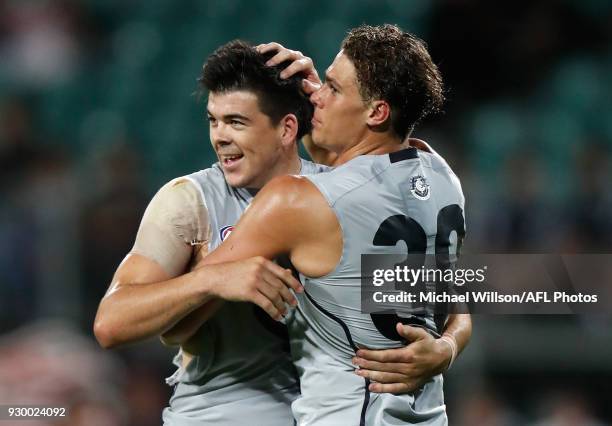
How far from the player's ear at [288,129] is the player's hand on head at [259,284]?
2.78 ft

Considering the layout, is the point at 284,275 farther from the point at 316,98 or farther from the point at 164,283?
the point at 316,98

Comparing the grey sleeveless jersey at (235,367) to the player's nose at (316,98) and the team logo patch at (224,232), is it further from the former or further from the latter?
the player's nose at (316,98)

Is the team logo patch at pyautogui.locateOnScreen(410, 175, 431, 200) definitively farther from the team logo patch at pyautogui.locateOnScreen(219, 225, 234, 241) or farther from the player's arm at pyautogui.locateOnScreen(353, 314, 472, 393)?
the team logo patch at pyautogui.locateOnScreen(219, 225, 234, 241)

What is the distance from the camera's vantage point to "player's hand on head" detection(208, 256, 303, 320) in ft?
9.80

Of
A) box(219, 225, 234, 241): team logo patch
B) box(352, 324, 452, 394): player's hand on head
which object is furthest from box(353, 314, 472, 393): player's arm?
box(219, 225, 234, 241): team logo patch

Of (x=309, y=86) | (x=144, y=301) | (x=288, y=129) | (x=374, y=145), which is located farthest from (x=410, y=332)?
(x=309, y=86)

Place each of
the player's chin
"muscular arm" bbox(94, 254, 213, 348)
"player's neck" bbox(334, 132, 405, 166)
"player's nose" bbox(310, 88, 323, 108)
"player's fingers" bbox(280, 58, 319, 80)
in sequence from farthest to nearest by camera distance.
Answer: "player's fingers" bbox(280, 58, 319, 80) → the player's chin → "player's nose" bbox(310, 88, 323, 108) → "player's neck" bbox(334, 132, 405, 166) → "muscular arm" bbox(94, 254, 213, 348)

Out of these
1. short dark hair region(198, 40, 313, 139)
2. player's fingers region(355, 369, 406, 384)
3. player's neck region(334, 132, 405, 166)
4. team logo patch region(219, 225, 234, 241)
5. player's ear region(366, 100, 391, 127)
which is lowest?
player's fingers region(355, 369, 406, 384)

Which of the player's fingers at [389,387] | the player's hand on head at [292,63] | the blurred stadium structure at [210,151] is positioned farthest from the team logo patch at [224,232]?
the blurred stadium structure at [210,151]

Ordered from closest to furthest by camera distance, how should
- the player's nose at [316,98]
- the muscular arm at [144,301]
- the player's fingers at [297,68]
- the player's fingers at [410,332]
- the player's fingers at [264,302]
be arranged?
1. the player's fingers at [264,302]
2. the muscular arm at [144,301]
3. the player's fingers at [410,332]
4. the player's nose at [316,98]
5. the player's fingers at [297,68]

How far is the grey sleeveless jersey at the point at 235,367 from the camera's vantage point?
137 inches

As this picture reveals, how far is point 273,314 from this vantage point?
119 inches

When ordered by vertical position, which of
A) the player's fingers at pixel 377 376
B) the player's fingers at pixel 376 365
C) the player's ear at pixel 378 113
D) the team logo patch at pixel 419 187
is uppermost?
the player's ear at pixel 378 113

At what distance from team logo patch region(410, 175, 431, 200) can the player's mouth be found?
2.38 ft
